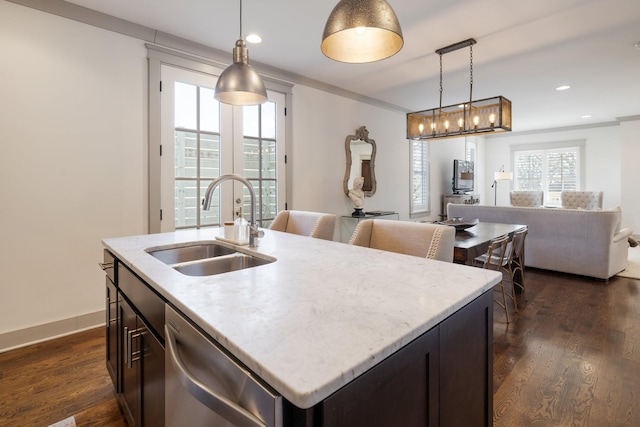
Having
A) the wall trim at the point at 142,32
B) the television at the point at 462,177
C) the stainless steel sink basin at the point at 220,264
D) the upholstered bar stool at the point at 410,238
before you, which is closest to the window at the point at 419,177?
the television at the point at 462,177

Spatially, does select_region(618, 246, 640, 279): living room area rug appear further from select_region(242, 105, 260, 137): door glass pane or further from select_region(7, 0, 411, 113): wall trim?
select_region(242, 105, 260, 137): door glass pane

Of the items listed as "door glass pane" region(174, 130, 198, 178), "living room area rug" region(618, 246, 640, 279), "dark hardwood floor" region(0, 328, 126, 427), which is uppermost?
"door glass pane" region(174, 130, 198, 178)

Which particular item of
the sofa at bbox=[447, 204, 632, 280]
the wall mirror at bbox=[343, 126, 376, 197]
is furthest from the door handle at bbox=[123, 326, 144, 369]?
the sofa at bbox=[447, 204, 632, 280]

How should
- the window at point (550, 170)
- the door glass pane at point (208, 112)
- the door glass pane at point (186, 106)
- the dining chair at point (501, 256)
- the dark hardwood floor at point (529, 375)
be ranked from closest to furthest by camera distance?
the dark hardwood floor at point (529, 375), the dining chair at point (501, 256), the door glass pane at point (186, 106), the door glass pane at point (208, 112), the window at point (550, 170)

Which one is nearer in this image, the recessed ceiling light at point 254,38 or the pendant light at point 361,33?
the pendant light at point 361,33

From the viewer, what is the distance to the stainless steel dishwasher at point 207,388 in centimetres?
58

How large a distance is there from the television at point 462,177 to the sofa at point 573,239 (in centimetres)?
285

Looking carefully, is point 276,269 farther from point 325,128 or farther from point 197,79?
point 325,128

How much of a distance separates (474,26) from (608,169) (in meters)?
6.98

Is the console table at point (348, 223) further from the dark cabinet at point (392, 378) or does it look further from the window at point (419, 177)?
the dark cabinet at point (392, 378)

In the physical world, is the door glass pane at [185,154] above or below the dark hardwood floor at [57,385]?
above

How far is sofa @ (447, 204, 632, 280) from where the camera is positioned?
12.7ft

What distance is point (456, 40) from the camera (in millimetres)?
3211

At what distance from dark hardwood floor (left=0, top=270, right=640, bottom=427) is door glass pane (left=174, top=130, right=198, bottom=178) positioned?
1.58 m
